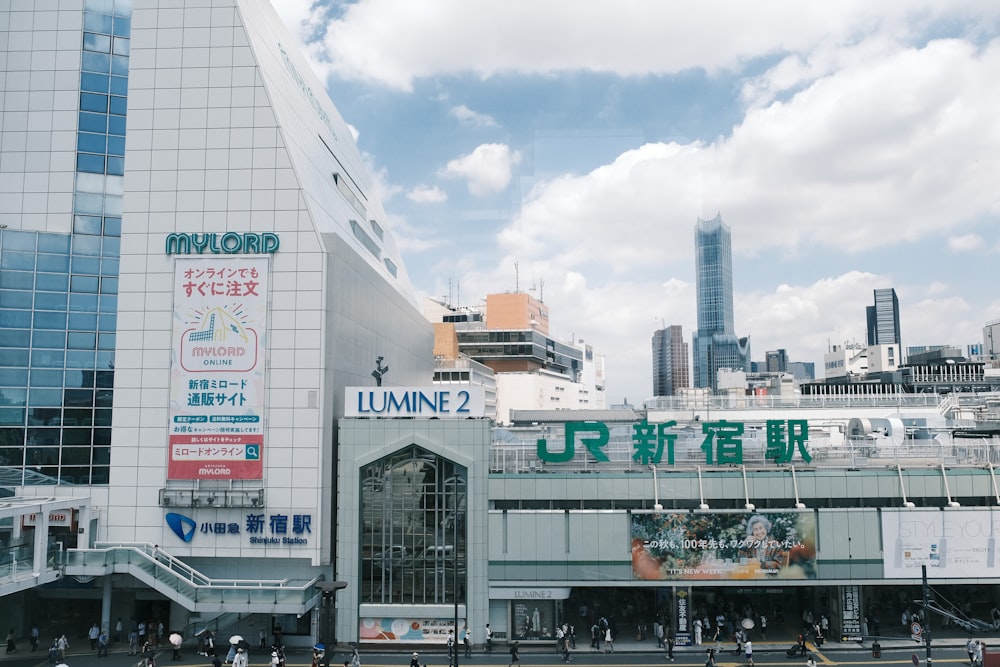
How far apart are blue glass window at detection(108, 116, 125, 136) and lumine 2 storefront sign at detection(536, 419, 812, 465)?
104 ft

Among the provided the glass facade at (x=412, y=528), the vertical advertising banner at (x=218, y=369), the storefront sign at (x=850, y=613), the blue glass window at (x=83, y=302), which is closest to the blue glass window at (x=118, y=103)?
the vertical advertising banner at (x=218, y=369)

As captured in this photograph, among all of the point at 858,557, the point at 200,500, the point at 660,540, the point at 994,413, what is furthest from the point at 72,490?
the point at 994,413

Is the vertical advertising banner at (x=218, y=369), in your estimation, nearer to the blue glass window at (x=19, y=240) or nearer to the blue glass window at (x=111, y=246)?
the blue glass window at (x=111, y=246)

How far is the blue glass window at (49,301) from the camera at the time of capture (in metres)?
46.5

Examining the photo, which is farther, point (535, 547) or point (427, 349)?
point (427, 349)

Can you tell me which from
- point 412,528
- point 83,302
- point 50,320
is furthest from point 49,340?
point 412,528

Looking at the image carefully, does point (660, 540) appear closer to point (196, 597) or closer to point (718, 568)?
point (718, 568)

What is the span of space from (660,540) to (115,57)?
144ft

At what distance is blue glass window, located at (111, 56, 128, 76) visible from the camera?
4778 centimetres

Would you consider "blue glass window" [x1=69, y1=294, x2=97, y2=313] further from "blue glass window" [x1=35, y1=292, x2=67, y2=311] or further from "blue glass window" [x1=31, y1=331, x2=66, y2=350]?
"blue glass window" [x1=31, y1=331, x2=66, y2=350]

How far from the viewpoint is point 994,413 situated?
88.0 m

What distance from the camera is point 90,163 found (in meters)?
47.2

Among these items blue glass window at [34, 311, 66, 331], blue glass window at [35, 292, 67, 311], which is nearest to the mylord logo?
blue glass window at [35, 292, 67, 311]

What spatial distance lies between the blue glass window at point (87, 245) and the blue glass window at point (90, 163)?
13.3ft
